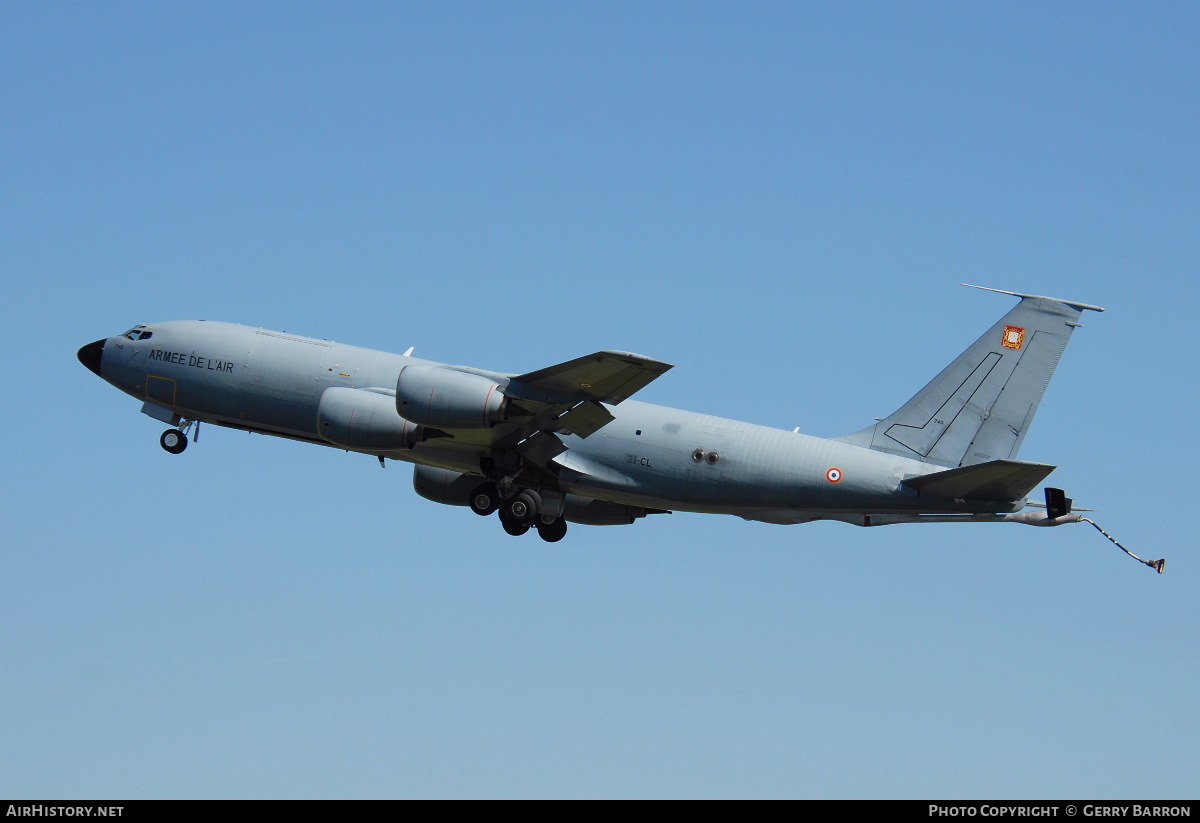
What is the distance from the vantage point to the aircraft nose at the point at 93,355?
134 feet

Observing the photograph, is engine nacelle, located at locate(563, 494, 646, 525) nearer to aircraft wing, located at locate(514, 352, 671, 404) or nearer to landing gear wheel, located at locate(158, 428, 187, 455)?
aircraft wing, located at locate(514, 352, 671, 404)

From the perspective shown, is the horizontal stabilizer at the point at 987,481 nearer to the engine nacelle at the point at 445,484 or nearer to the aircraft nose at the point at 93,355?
the engine nacelle at the point at 445,484

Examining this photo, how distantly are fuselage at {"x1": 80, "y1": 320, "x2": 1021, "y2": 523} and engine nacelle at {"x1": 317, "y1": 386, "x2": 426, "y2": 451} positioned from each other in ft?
2.82

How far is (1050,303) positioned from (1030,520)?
6.43m

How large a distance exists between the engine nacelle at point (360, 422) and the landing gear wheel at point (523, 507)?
380cm

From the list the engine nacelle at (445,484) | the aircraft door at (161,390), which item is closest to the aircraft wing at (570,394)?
the engine nacelle at (445,484)

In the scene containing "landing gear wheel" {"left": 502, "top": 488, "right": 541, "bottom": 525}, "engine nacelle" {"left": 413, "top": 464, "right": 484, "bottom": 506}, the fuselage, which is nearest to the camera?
the fuselage

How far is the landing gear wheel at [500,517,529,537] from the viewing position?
38.2 metres

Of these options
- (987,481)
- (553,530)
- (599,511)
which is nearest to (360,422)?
(553,530)

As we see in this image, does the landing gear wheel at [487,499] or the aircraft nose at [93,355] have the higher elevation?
the aircraft nose at [93,355]

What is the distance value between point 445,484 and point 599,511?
4852 millimetres

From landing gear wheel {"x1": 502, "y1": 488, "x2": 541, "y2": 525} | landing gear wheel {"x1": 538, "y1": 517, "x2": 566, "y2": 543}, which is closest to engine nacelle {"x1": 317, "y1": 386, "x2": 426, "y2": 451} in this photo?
landing gear wheel {"x1": 502, "y1": 488, "x2": 541, "y2": 525}
